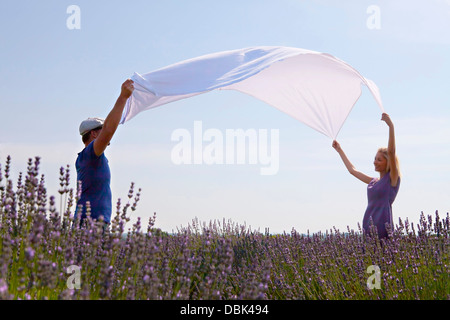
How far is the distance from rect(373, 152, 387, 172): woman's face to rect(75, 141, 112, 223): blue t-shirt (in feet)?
8.73

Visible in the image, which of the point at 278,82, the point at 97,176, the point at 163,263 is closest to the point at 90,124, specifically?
the point at 97,176

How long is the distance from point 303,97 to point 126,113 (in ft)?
6.74

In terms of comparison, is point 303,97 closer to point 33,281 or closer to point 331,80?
point 331,80

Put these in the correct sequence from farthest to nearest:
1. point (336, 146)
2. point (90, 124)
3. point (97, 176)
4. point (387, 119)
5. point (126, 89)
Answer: point (336, 146)
point (387, 119)
point (90, 124)
point (97, 176)
point (126, 89)

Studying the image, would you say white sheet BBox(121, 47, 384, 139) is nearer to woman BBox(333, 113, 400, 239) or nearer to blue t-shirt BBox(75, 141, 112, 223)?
woman BBox(333, 113, 400, 239)

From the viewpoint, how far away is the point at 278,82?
521cm

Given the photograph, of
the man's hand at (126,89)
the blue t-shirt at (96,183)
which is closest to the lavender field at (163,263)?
the blue t-shirt at (96,183)

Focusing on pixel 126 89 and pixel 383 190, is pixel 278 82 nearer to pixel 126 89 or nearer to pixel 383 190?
pixel 383 190

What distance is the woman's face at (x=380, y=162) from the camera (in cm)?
461

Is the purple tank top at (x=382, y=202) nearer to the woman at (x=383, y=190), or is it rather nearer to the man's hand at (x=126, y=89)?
the woman at (x=383, y=190)

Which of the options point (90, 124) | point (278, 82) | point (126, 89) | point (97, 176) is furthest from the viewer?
point (278, 82)

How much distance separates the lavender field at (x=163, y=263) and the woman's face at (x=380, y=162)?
679 millimetres

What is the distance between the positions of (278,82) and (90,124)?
2.46 meters
